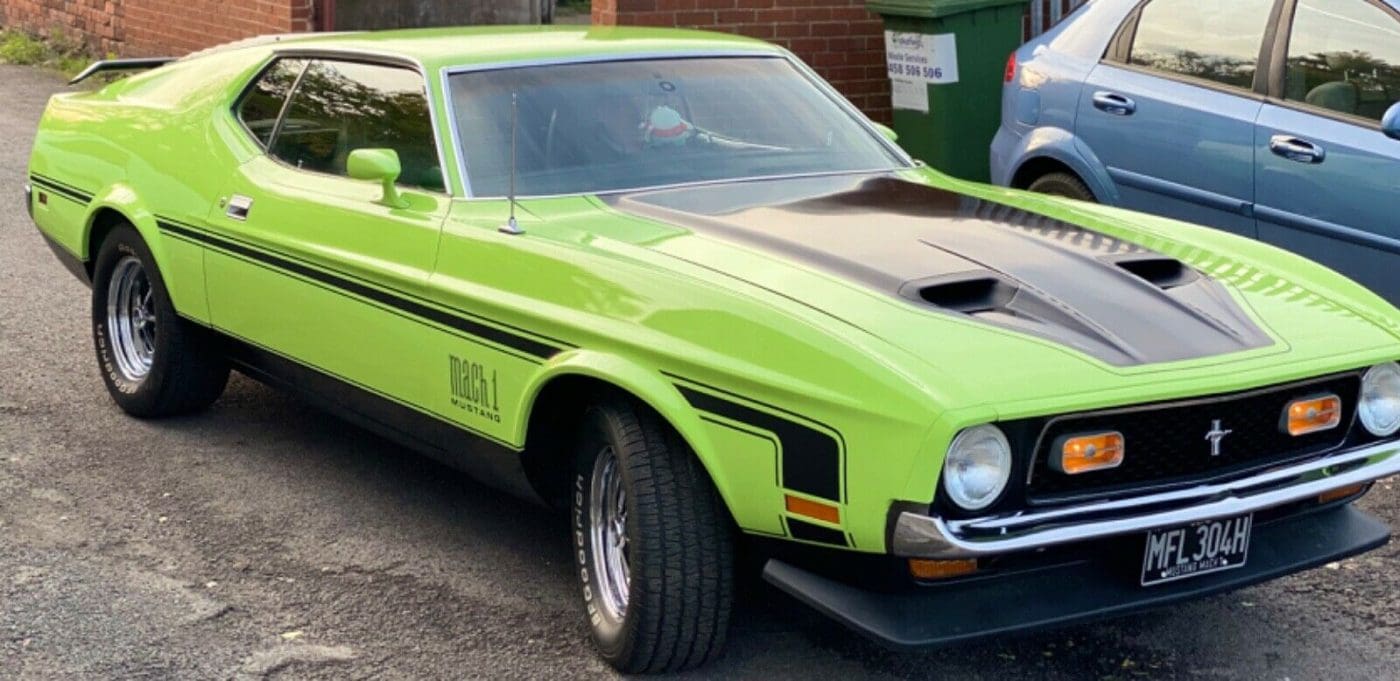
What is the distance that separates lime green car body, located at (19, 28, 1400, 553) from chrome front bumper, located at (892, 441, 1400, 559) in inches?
3.3

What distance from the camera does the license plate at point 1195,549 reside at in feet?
13.1

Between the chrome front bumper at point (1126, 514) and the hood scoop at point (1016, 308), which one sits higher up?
the hood scoop at point (1016, 308)

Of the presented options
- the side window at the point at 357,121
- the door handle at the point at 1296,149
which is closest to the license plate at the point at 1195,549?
the side window at the point at 357,121

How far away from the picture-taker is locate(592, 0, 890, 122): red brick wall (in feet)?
36.3

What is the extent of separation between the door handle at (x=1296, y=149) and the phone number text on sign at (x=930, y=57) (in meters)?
3.30

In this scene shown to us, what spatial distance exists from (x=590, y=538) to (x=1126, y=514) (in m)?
1.32

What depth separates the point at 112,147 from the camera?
649 centimetres

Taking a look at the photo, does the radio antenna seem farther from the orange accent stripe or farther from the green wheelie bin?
the green wheelie bin

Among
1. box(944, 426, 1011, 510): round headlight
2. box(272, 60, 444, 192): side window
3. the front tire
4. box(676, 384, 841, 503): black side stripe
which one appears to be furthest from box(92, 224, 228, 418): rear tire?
box(944, 426, 1011, 510): round headlight

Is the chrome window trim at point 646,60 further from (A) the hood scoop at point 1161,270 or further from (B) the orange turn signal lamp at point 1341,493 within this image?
(B) the orange turn signal lamp at point 1341,493

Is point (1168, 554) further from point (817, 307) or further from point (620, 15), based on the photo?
point (620, 15)

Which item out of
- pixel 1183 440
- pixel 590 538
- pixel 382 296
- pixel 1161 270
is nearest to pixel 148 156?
pixel 382 296

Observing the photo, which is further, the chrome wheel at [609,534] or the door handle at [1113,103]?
the door handle at [1113,103]

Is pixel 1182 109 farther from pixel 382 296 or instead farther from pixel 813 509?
pixel 813 509
